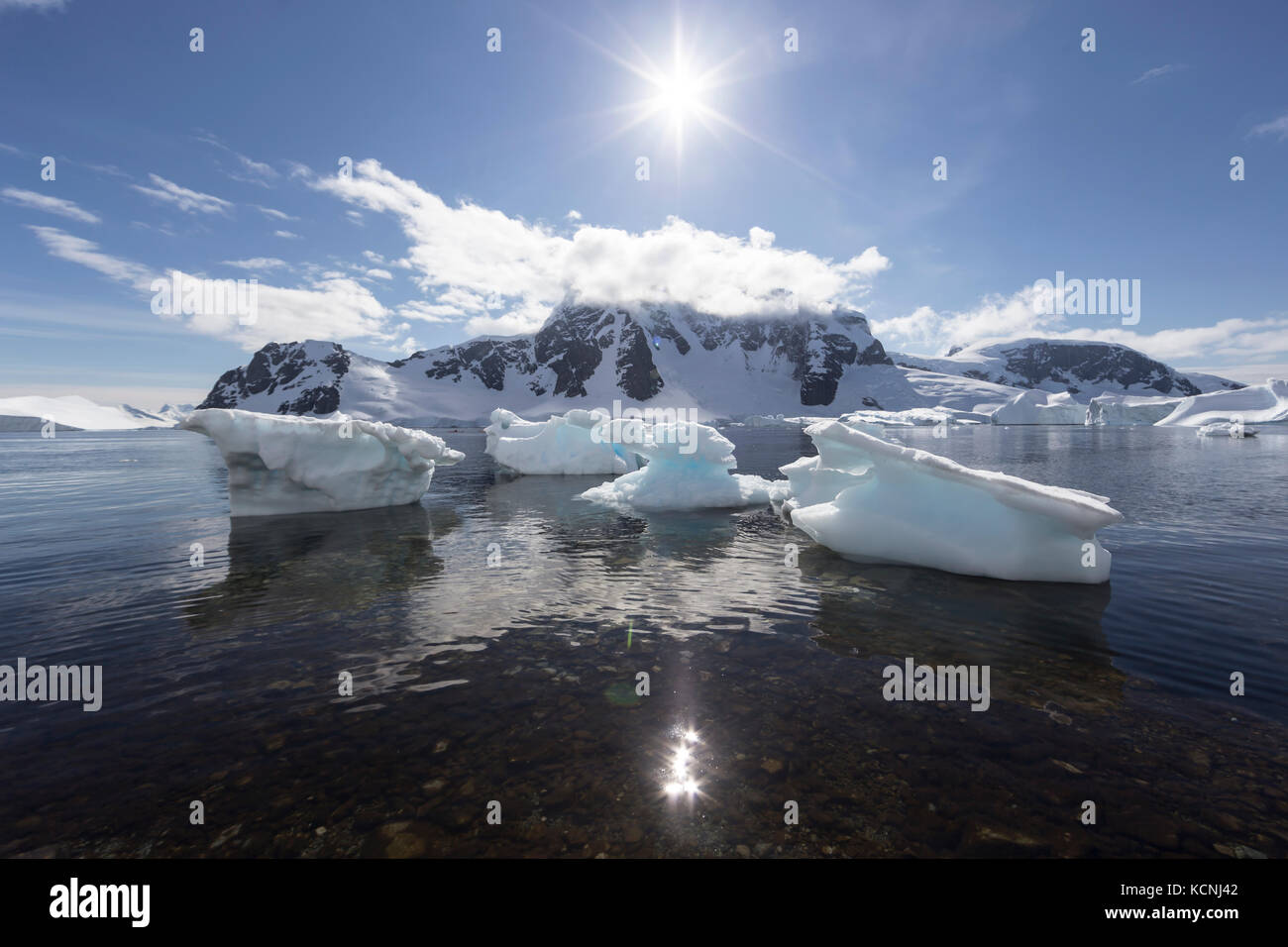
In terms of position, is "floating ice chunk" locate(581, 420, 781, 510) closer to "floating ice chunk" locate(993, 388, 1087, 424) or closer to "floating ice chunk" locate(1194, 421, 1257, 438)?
"floating ice chunk" locate(1194, 421, 1257, 438)

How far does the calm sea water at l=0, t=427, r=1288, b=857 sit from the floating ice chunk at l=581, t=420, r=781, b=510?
393 inches

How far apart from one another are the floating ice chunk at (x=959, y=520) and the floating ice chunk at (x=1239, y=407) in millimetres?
136923

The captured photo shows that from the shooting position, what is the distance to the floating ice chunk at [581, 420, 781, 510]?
25.5m

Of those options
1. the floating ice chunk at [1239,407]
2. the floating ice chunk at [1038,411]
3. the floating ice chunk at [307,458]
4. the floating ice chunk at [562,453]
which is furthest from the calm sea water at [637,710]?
the floating ice chunk at [1038,411]

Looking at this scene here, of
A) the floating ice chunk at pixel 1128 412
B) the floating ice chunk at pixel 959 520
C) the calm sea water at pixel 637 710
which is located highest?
the floating ice chunk at pixel 1128 412

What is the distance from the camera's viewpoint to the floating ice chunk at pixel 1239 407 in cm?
10725

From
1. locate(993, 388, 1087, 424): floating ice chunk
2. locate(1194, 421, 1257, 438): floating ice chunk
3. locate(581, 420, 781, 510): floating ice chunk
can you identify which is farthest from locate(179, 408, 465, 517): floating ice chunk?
locate(993, 388, 1087, 424): floating ice chunk

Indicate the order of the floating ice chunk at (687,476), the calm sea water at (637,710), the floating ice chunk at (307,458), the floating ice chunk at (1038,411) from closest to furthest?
the calm sea water at (637,710) < the floating ice chunk at (307,458) < the floating ice chunk at (687,476) < the floating ice chunk at (1038,411)

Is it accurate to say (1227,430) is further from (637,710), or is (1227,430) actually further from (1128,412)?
(637,710)

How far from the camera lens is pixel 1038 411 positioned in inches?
5507

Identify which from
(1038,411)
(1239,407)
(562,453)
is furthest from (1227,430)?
(562,453)

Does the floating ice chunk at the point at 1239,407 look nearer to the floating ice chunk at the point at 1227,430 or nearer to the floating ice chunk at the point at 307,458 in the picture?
the floating ice chunk at the point at 1227,430
